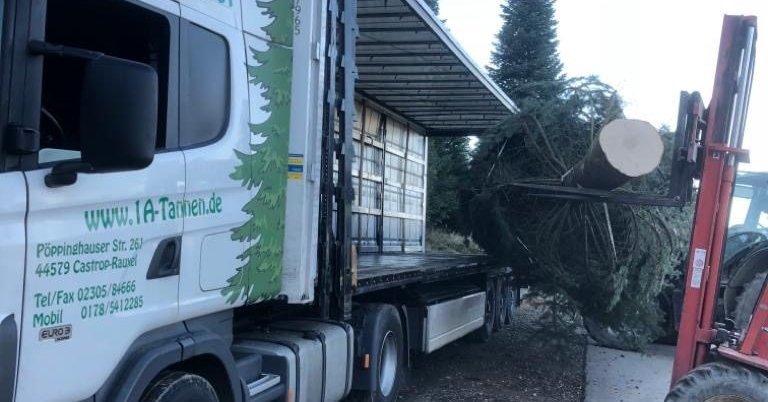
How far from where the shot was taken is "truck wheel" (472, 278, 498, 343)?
10440 millimetres

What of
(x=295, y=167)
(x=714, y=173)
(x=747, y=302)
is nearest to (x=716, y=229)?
(x=714, y=173)

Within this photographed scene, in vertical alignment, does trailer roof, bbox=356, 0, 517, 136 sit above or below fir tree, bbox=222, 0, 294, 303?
above

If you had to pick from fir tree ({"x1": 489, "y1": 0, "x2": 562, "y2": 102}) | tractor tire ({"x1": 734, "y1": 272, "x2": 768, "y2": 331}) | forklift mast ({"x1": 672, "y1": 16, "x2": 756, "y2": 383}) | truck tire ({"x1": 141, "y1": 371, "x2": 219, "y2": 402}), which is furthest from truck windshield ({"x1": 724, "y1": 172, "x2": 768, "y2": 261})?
fir tree ({"x1": 489, "y1": 0, "x2": 562, "y2": 102})

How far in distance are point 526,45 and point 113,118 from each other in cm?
2753

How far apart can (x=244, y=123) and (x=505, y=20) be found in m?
27.5

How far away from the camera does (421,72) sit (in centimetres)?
868

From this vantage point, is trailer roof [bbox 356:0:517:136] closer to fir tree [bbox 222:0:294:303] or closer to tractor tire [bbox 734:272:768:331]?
fir tree [bbox 222:0:294:303]

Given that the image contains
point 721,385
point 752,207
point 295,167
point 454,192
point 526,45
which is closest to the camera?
point 295,167

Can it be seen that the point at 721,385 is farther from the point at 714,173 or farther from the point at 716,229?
the point at 714,173

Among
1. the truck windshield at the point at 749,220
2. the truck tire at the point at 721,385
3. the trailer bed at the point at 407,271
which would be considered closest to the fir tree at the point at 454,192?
the trailer bed at the point at 407,271

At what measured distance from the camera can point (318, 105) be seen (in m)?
4.69

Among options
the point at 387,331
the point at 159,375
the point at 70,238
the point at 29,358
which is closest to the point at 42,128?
the point at 70,238

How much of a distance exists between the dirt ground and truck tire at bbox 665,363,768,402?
222cm

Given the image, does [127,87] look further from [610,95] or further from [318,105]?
[610,95]
